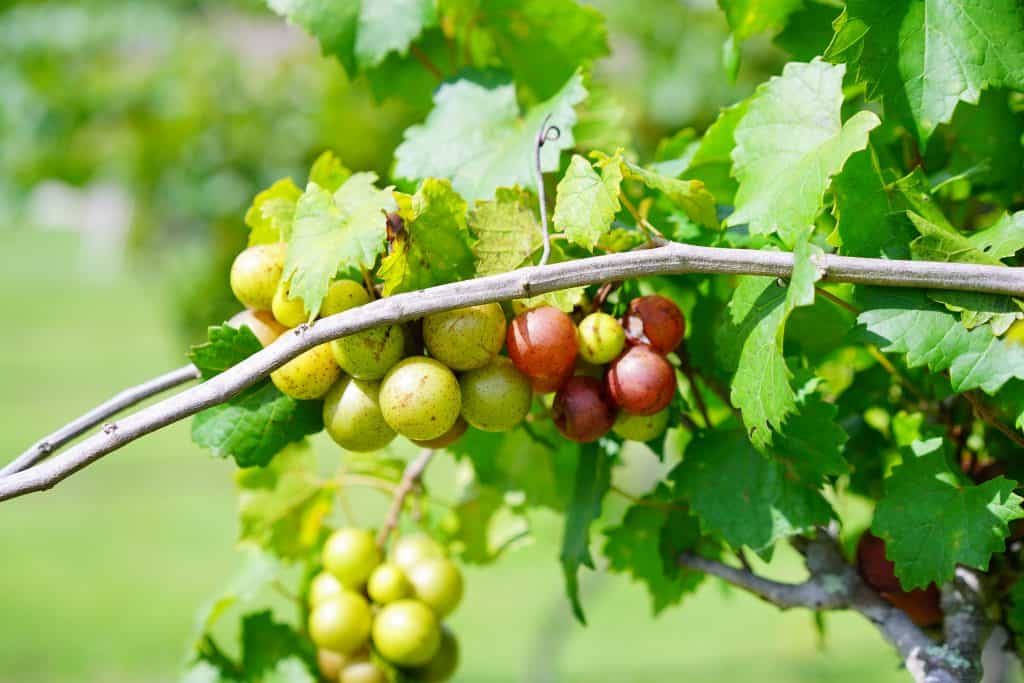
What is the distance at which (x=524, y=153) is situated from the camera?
3.21ft

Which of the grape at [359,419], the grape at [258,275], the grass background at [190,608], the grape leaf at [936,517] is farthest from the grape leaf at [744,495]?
the grass background at [190,608]

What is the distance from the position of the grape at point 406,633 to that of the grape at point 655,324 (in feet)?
1.43

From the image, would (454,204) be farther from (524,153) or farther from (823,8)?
(823,8)

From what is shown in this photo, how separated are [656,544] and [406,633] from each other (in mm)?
280

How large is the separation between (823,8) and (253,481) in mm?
772

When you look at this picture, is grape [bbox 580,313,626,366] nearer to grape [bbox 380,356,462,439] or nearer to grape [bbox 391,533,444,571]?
grape [bbox 380,356,462,439]

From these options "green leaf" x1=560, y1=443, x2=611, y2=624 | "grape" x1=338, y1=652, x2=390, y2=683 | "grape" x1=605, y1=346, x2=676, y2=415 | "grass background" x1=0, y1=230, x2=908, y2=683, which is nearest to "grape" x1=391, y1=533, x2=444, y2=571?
"grape" x1=338, y1=652, x2=390, y2=683

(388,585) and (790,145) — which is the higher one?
(790,145)

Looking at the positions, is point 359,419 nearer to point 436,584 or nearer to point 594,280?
point 594,280

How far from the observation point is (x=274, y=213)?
0.86m

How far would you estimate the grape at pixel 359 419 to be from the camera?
0.79 metres

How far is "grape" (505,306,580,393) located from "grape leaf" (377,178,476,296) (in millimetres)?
61

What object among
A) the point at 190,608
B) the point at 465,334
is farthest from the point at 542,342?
the point at 190,608

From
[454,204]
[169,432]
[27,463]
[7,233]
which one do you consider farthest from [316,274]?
[7,233]
